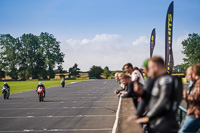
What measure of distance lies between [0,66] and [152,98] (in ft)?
348

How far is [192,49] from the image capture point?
94.0m

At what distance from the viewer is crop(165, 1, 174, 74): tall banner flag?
14.4m

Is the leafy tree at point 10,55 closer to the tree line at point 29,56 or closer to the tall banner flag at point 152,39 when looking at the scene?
the tree line at point 29,56

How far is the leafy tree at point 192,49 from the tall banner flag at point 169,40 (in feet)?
268

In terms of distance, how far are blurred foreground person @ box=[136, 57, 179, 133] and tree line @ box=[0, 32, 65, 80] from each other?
354ft

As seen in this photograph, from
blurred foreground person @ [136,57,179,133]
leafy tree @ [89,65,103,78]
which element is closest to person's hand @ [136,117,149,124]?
blurred foreground person @ [136,57,179,133]

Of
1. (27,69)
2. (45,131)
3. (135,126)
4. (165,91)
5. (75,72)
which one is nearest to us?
(165,91)

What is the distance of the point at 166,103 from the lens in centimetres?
289

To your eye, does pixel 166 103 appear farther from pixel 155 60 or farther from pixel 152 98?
pixel 155 60

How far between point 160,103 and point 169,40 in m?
12.5

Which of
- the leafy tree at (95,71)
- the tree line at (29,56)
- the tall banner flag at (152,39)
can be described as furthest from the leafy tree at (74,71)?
the tall banner flag at (152,39)

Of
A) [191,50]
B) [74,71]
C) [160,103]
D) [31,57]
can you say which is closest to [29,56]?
[31,57]

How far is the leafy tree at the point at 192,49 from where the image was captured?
92.2 meters

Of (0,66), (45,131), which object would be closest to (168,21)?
(45,131)
